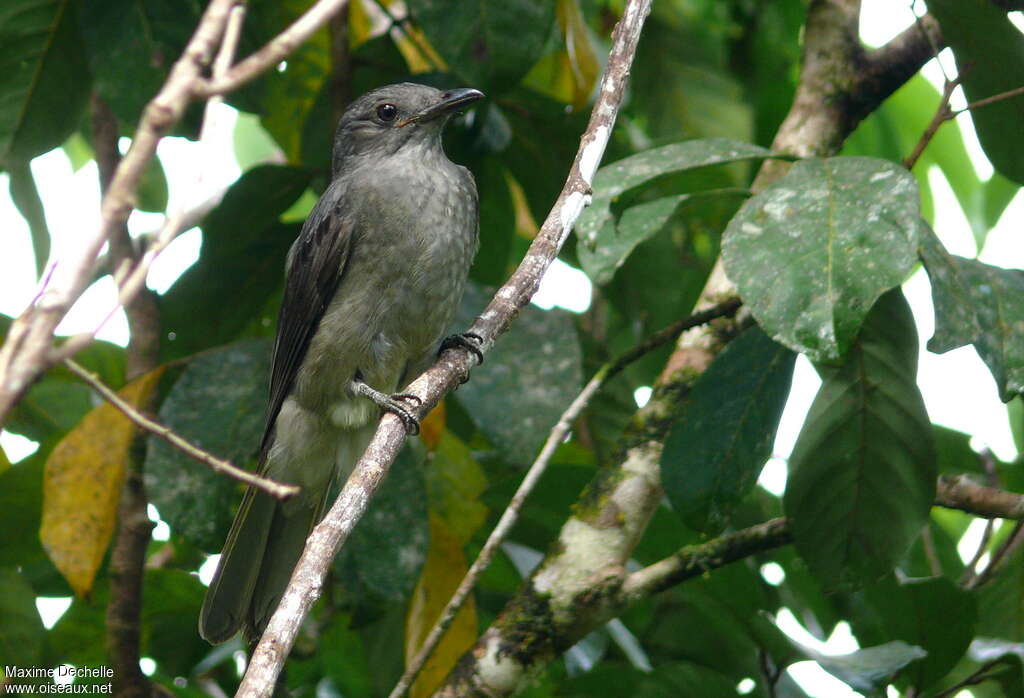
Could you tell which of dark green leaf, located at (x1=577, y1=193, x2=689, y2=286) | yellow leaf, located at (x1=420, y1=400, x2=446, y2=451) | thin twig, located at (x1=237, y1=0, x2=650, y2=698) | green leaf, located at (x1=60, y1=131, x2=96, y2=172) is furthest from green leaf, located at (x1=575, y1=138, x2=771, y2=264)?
green leaf, located at (x1=60, y1=131, x2=96, y2=172)

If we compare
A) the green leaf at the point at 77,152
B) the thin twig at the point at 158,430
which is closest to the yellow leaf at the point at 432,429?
the thin twig at the point at 158,430

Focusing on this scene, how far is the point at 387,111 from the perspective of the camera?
4172mm

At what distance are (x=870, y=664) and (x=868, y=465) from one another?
54cm

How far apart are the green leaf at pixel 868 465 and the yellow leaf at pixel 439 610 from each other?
101cm

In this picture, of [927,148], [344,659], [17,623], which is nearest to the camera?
[17,623]

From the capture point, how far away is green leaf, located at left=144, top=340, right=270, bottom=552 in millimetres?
3289

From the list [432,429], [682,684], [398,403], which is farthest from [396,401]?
[682,684]

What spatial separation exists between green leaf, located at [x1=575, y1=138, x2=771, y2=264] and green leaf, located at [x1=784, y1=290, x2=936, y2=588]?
543mm

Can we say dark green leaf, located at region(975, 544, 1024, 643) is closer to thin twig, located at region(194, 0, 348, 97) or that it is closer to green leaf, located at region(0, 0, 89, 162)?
thin twig, located at region(194, 0, 348, 97)

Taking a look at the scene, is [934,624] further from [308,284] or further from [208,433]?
[308,284]

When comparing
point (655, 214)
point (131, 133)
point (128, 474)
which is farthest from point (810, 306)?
point (131, 133)

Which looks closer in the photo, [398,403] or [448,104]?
[398,403]

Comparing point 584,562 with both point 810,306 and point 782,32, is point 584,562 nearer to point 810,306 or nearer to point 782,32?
point 810,306

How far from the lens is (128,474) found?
3.66 metres
